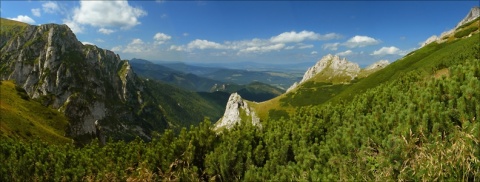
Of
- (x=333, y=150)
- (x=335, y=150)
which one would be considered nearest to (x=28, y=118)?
(x=333, y=150)

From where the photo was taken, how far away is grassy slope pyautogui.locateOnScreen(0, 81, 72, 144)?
103625 mm

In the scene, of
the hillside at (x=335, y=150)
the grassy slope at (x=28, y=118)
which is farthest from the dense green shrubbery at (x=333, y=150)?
the grassy slope at (x=28, y=118)

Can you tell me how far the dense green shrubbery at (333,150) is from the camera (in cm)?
1136

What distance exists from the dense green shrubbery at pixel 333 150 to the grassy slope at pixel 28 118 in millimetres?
89143

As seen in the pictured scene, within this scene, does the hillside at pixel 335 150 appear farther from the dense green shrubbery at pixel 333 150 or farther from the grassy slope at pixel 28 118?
the grassy slope at pixel 28 118

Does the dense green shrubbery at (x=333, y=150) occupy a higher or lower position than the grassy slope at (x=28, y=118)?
higher

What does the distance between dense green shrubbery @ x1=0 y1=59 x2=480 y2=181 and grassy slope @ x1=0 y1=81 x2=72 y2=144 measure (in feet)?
292

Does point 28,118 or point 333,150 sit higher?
point 333,150

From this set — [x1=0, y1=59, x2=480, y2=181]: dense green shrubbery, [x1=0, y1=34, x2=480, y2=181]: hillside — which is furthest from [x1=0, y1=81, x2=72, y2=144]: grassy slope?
[x1=0, y1=34, x2=480, y2=181]: hillside

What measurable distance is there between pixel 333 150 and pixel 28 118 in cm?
13411

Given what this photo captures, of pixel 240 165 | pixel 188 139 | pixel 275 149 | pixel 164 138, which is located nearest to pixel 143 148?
pixel 164 138

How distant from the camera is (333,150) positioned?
16125mm

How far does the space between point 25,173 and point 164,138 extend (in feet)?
36.3

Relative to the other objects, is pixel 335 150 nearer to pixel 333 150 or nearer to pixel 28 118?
pixel 333 150
